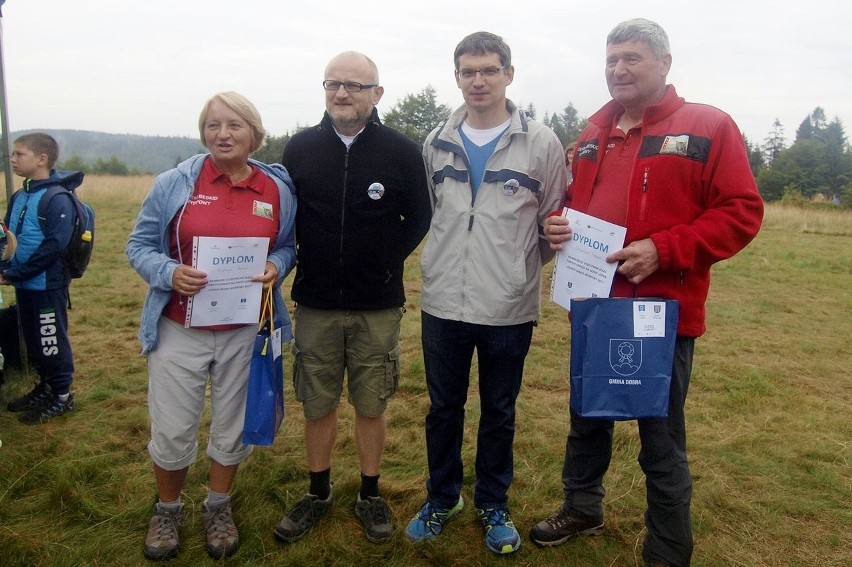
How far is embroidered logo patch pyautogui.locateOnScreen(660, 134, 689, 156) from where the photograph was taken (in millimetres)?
2393

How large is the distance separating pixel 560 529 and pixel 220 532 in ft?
5.53

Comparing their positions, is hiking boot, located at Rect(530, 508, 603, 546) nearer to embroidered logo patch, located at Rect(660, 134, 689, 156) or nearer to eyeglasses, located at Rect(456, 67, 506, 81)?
embroidered logo patch, located at Rect(660, 134, 689, 156)

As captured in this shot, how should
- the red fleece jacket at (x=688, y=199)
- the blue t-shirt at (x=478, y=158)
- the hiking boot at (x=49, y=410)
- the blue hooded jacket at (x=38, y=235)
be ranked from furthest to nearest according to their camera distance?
the hiking boot at (x=49, y=410) < the blue hooded jacket at (x=38, y=235) < the blue t-shirt at (x=478, y=158) < the red fleece jacket at (x=688, y=199)

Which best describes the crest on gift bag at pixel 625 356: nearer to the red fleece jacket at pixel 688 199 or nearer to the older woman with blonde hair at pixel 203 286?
the red fleece jacket at pixel 688 199

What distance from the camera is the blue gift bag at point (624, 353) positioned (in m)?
2.41

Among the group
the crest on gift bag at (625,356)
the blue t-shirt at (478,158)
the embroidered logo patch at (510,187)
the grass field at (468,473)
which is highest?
the blue t-shirt at (478,158)

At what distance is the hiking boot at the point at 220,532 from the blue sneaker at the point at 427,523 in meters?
0.85

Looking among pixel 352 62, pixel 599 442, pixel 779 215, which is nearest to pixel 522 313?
pixel 599 442

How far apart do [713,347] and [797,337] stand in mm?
1389

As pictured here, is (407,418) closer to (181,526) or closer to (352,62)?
(181,526)

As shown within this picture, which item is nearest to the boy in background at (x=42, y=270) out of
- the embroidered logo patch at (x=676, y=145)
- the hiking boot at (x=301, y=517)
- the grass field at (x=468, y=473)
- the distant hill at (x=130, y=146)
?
the grass field at (x=468, y=473)

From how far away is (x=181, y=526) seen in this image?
10.0ft

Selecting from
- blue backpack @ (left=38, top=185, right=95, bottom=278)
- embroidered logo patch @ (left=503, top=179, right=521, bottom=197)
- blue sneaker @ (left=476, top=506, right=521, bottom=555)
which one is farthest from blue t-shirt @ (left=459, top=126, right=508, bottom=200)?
blue backpack @ (left=38, top=185, right=95, bottom=278)


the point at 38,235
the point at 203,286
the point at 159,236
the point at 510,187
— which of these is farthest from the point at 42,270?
the point at 510,187
